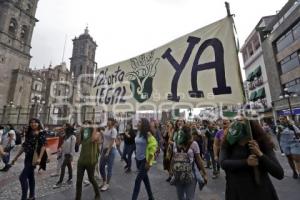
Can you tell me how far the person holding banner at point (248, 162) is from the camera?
69.4 inches

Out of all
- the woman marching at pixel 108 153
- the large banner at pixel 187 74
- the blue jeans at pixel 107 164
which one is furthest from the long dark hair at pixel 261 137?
the blue jeans at pixel 107 164

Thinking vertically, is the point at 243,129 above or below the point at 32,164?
above

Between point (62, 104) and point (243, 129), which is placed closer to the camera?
point (243, 129)

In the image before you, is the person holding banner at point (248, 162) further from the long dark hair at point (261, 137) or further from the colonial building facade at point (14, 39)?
the colonial building facade at point (14, 39)

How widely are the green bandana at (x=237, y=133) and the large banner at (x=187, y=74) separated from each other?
1.85 ft

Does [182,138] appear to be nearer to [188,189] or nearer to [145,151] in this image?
[188,189]

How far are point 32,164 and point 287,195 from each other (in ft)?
19.8

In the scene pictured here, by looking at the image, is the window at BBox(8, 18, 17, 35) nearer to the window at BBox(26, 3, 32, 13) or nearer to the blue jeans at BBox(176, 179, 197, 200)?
the window at BBox(26, 3, 32, 13)

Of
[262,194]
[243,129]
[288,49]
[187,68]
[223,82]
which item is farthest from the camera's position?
[288,49]

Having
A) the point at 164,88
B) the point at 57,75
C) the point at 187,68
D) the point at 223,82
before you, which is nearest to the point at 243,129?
the point at 223,82

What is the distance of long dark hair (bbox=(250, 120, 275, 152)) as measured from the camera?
1886mm

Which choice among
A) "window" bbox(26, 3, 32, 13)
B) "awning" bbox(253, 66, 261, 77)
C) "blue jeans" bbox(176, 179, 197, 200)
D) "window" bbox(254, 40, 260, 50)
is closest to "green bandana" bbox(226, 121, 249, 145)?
"blue jeans" bbox(176, 179, 197, 200)

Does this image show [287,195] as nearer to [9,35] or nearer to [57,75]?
[9,35]

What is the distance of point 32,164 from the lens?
13.4 ft
